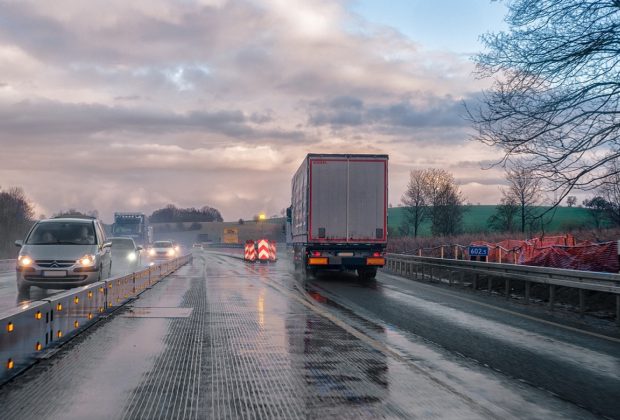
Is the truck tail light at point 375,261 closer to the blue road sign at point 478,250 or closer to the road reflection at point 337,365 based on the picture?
the blue road sign at point 478,250

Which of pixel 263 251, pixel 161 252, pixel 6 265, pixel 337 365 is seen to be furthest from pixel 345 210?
pixel 161 252

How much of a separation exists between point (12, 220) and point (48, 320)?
3119 inches

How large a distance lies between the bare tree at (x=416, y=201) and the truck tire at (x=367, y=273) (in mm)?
52388

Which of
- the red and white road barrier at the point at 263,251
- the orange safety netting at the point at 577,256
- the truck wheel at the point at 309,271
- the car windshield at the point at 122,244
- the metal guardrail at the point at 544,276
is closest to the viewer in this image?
the metal guardrail at the point at 544,276

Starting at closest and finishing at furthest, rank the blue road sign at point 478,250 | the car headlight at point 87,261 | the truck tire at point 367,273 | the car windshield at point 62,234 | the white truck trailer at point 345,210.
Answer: the car headlight at point 87,261, the car windshield at point 62,234, the blue road sign at point 478,250, the white truck trailer at point 345,210, the truck tire at point 367,273

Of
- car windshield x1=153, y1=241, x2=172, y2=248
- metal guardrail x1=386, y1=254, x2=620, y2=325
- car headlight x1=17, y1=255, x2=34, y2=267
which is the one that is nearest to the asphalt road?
metal guardrail x1=386, y1=254, x2=620, y2=325

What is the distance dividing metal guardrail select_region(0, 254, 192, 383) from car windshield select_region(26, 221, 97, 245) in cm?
343

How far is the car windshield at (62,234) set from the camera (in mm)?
17656

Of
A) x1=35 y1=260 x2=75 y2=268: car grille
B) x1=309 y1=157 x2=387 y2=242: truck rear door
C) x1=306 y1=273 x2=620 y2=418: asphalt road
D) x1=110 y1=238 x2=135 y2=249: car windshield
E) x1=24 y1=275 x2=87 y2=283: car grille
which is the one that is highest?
x1=309 y1=157 x2=387 y2=242: truck rear door

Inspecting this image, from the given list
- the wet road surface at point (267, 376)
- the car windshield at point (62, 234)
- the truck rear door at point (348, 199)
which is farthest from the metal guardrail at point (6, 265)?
the wet road surface at point (267, 376)

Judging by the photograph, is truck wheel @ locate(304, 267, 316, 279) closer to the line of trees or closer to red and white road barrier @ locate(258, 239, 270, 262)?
red and white road barrier @ locate(258, 239, 270, 262)

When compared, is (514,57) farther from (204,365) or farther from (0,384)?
(0,384)

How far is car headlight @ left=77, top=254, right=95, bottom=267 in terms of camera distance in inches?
660

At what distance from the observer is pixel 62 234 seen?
709 inches
